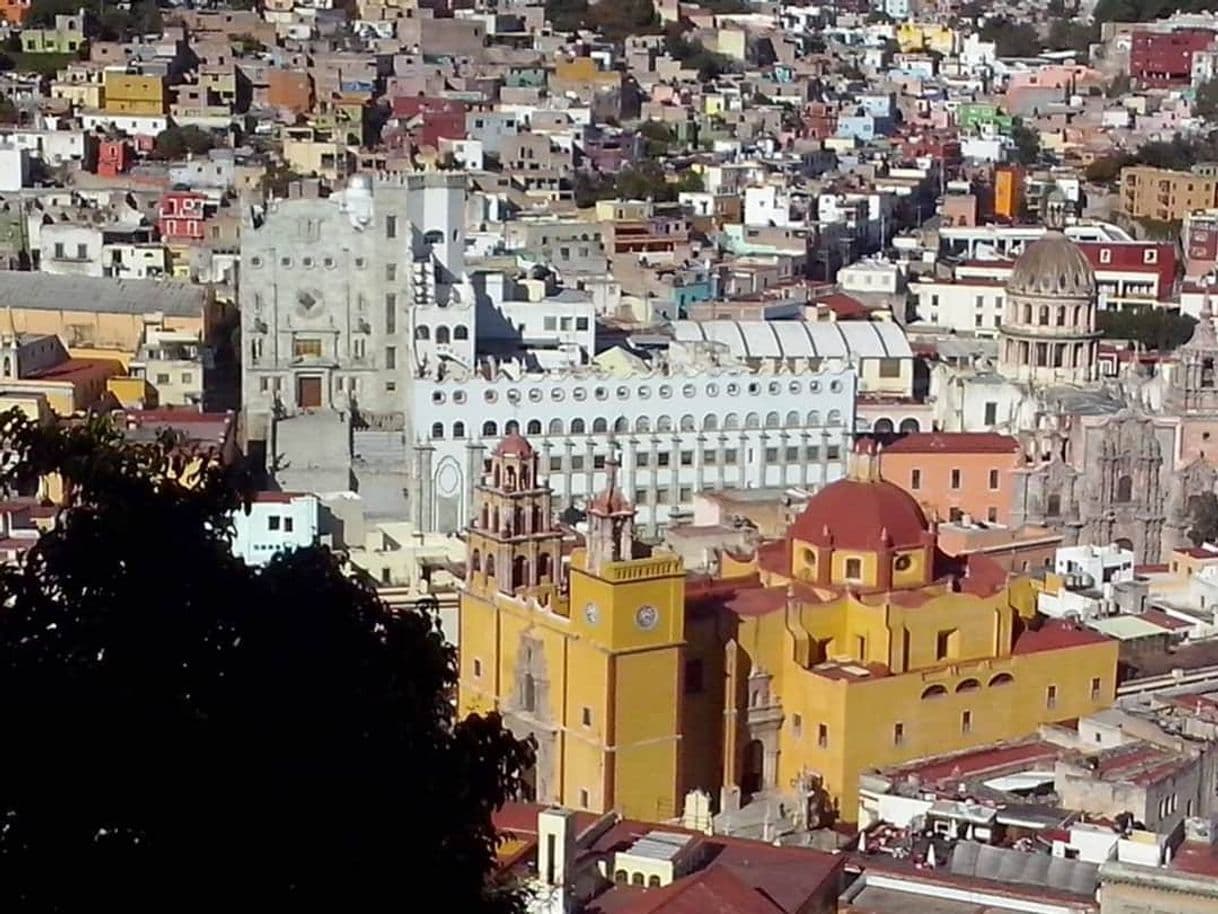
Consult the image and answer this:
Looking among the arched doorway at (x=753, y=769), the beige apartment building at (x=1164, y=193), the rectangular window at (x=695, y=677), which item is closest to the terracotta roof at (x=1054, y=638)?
the arched doorway at (x=753, y=769)

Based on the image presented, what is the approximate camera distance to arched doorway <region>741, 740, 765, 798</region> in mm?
18159

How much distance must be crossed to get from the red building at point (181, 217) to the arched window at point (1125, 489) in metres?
17.2

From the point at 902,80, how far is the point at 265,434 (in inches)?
1607

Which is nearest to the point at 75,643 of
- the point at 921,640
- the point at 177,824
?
the point at 177,824

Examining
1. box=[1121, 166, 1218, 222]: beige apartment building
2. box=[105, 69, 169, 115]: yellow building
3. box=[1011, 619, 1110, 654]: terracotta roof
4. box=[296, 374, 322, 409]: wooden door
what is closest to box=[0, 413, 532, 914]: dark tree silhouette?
box=[1011, 619, 1110, 654]: terracotta roof

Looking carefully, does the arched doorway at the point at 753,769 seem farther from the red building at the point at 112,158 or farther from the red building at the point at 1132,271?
the red building at the point at 112,158

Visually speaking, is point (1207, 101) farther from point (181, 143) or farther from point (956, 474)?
point (956, 474)

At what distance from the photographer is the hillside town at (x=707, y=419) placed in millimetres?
16625

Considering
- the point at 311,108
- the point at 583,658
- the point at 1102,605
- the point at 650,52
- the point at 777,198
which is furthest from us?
the point at 650,52

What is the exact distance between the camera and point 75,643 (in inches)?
255

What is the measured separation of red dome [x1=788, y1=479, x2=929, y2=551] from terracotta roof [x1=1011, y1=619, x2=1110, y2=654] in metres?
1.13

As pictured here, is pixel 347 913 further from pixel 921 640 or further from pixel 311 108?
pixel 311 108

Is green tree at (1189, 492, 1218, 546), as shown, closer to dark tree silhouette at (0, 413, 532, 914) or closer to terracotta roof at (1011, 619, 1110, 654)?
terracotta roof at (1011, 619, 1110, 654)

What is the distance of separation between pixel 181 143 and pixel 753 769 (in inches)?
1302
